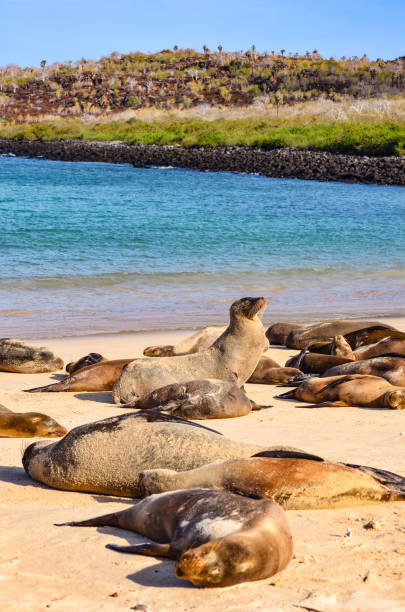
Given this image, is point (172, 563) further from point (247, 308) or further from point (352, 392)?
point (247, 308)

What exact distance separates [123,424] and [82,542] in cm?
106

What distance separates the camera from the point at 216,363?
7.00 m

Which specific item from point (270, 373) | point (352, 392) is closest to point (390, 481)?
point (352, 392)

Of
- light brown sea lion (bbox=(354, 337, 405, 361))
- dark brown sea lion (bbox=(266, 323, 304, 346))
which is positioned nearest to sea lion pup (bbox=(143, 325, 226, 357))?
light brown sea lion (bbox=(354, 337, 405, 361))

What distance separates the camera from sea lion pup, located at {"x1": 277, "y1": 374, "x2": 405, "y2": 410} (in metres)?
6.41

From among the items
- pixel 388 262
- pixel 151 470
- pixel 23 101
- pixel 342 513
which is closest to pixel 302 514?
pixel 342 513

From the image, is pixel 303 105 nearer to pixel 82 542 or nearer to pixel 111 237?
pixel 111 237

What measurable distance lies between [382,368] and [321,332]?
7.48 ft

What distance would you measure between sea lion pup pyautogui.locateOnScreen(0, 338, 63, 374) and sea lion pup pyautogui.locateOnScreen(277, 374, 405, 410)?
8.53 feet

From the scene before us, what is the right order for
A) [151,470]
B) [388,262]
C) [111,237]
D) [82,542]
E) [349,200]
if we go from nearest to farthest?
[82,542] < [151,470] < [388,262] < [111,237] < [349,200]

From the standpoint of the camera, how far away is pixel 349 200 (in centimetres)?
3114

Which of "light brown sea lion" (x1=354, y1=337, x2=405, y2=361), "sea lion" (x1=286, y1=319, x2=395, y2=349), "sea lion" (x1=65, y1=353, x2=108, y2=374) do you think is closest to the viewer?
"sea lion" (x1=65, y1=353, x2=108, y2=374)

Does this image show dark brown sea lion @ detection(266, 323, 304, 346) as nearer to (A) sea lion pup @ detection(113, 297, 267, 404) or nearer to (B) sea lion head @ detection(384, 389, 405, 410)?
(A) sea lion pup @ detection(113, 297, 267, 404)

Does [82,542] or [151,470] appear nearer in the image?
[82,542]
